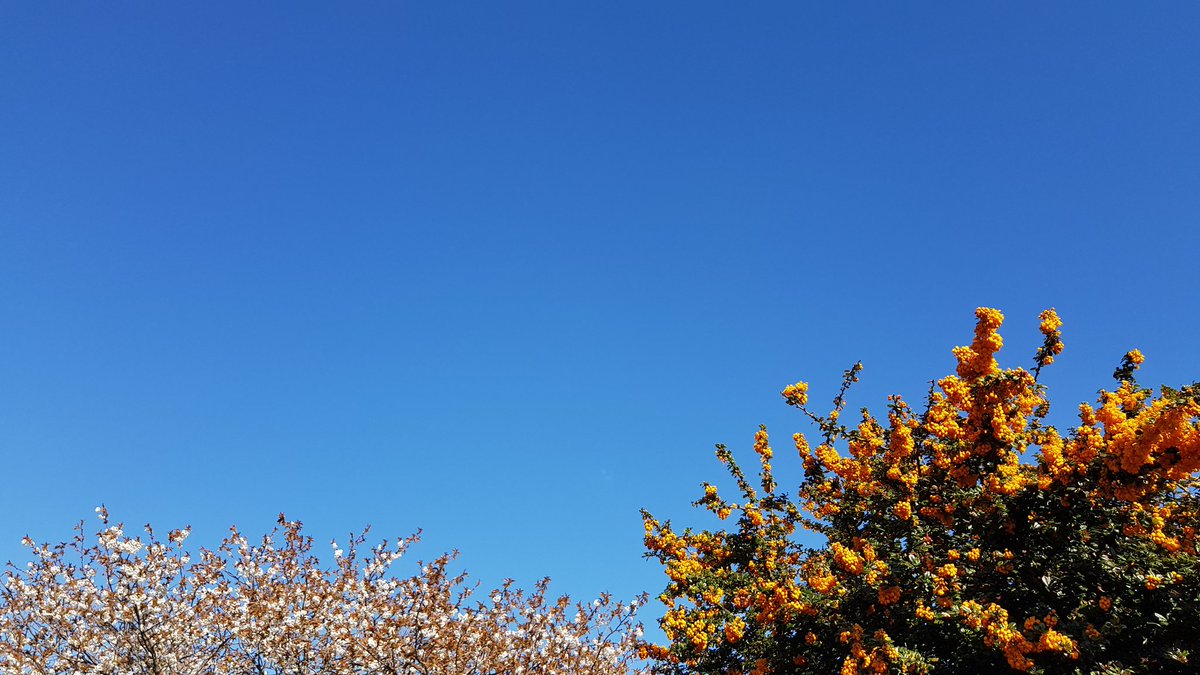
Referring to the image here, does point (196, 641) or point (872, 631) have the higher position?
point (196, 641)

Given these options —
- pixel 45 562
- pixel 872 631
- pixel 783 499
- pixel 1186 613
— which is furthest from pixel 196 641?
pixel 1186 613

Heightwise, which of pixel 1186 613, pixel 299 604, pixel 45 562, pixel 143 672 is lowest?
pixel 1186 613

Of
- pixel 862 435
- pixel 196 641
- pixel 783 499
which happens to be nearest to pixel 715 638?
pixel 783 499

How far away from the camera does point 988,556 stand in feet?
32.1

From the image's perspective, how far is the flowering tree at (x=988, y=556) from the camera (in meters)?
8.77

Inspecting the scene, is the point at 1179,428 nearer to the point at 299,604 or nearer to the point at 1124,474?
the point at 1124,474

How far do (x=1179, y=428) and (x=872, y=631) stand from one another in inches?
171

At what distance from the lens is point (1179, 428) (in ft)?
27.3

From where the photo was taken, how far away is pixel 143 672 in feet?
44.5

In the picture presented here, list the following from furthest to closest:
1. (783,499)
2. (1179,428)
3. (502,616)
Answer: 1. (502,616)
2. (783,499)
3. (1179,428)

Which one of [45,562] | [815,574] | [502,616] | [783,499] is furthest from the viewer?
[502,616]

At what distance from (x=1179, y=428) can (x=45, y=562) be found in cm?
1795

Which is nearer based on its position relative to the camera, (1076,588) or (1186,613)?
(1186,613)

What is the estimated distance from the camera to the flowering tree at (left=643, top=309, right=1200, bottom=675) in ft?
28.8
